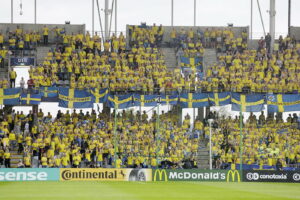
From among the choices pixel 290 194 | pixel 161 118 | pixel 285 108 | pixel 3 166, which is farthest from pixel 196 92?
pixel 290 194

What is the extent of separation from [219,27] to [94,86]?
500 inches

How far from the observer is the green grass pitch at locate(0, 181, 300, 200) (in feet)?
77.9

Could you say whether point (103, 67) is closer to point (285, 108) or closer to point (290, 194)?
point (285, 108)

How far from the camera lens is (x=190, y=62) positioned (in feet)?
147

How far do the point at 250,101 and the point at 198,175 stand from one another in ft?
27.3

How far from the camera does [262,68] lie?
4291 cm

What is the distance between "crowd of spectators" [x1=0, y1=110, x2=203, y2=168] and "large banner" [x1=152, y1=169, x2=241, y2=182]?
150cm

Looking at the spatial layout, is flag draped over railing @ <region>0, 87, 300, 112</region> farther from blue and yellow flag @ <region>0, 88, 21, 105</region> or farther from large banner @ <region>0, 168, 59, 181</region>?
large banner @ <region>0, 168, 59, 181</region>

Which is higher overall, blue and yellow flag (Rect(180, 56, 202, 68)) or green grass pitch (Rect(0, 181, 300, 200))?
blue and yellow flag (Rect(180, 56, 202, 68))

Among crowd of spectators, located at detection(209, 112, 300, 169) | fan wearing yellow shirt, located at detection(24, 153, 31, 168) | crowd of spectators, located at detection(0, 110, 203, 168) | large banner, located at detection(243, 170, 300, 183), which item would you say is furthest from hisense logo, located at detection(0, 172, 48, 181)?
large banner, located at detection(243, 170, 300, 183)

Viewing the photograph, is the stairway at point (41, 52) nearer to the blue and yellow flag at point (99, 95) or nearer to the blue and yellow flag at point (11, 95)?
the blue and yellow flag at point (11, 95)

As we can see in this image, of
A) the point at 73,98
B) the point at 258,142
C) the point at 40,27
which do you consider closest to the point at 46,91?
the point at 73,98

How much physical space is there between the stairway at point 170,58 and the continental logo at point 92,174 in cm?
1285

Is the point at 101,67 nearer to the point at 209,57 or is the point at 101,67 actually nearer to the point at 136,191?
the point at 209,57
